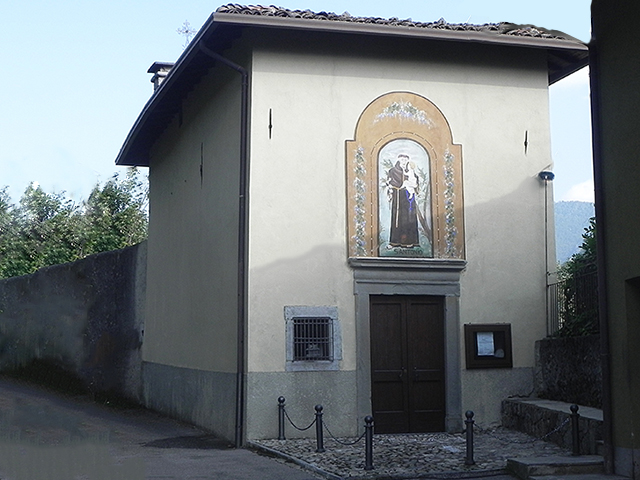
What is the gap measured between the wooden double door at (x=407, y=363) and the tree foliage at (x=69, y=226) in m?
19.8

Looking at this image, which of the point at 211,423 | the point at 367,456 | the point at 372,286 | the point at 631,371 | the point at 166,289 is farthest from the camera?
the point at 166,289

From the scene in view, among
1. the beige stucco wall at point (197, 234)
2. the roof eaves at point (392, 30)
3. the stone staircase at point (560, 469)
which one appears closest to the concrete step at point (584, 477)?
the stone staircase at point (560, 469)

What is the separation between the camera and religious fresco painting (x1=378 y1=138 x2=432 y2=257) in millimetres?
13727

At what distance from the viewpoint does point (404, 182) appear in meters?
13.9

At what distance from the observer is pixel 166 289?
18.1m

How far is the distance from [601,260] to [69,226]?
25.8 metres

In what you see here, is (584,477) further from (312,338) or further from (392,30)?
(392,30)

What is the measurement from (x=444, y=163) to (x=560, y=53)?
267 centimetres

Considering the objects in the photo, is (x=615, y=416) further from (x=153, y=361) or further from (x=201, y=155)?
(x=153, y=361)

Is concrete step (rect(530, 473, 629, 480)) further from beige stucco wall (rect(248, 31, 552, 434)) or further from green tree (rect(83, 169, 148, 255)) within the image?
green tree (rect(83, 169, 148, 255))

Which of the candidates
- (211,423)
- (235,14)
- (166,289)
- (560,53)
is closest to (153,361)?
(166,289)

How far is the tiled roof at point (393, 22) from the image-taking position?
1278cm

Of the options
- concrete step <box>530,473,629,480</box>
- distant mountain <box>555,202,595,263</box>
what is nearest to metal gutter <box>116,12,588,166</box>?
concrete step <box>530,473,629,480</box>

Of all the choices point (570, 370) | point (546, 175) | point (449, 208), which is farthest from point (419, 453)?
point (546, 175)
